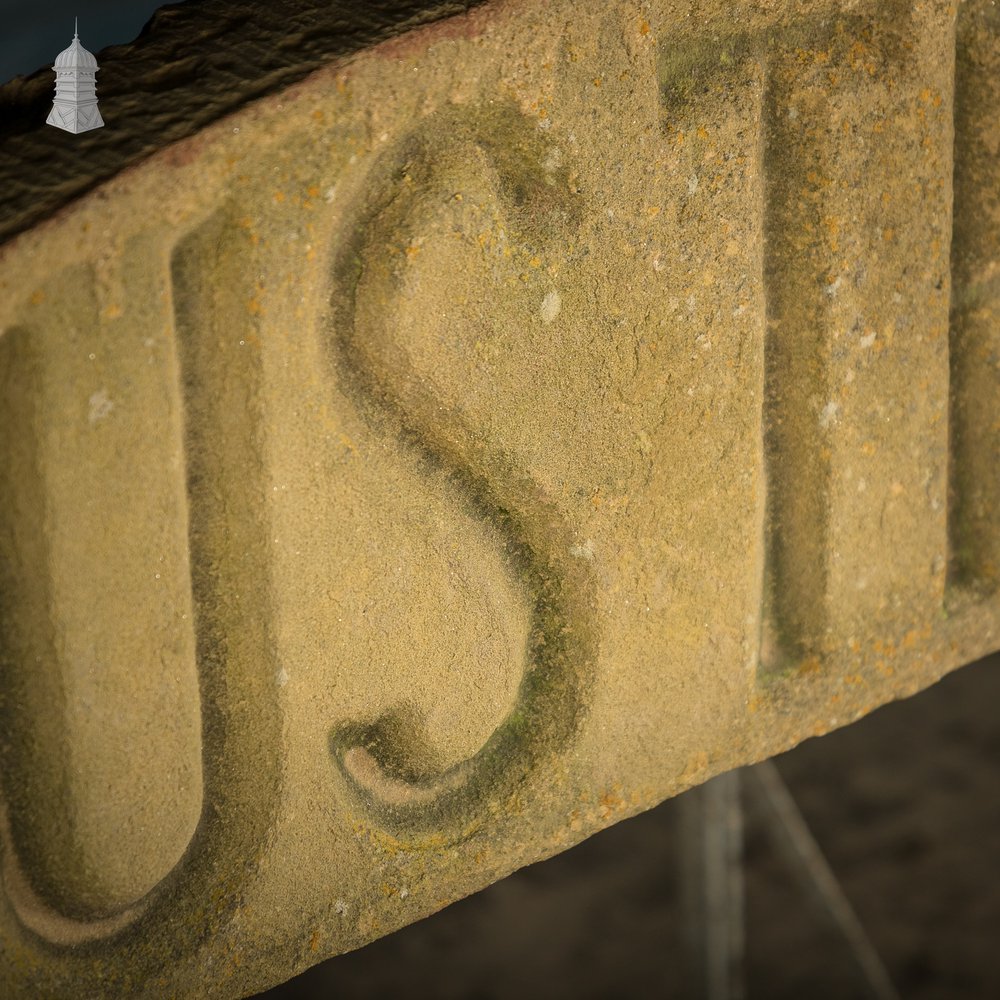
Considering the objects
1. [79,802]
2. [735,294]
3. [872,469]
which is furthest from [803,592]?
[79,802]

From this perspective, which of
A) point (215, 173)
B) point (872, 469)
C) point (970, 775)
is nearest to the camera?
point (215, 173)

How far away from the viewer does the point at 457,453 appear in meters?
1.00

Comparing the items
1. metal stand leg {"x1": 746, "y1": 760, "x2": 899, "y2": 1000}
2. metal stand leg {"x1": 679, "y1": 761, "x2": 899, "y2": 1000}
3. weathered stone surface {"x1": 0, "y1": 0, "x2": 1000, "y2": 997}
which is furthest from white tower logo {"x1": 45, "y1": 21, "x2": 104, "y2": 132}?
metal stand leg {"x1": 746, "y1": 760, "x2": 899, "y2": 1000}

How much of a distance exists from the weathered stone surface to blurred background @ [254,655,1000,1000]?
79 cm

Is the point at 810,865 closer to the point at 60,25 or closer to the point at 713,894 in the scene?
the point at 713,894

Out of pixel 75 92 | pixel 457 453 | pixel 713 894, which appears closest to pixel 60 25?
pixel 75 92

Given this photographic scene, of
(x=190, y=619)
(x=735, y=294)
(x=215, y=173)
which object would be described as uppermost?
(x=215, y=173)

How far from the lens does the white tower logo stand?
833mm

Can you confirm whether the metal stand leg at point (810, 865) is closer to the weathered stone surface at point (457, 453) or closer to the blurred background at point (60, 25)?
the weathered stone surface at point (457, 453)

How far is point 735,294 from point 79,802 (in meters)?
0.56

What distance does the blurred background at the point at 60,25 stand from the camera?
39.5 inches

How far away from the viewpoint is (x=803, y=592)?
1213 millimetres

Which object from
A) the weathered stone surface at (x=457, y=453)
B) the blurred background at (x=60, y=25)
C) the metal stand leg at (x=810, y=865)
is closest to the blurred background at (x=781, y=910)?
the metal stand leg at (x=810, y=865)

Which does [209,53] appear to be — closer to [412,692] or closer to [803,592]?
[412,692]
